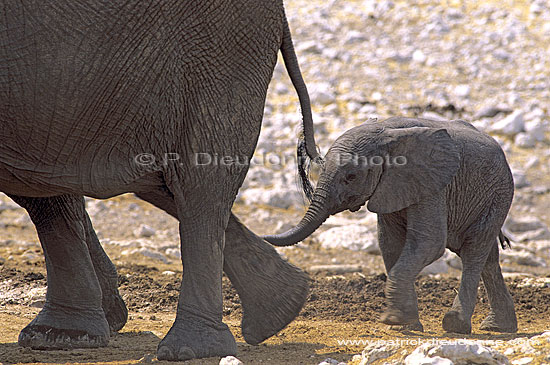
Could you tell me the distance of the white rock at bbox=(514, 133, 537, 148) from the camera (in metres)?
11.9

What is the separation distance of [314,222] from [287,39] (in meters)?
1.21

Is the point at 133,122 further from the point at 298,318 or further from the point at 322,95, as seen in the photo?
the point at 322,95

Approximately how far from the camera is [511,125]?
12.0 meters

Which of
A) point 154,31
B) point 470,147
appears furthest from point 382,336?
point 154,31

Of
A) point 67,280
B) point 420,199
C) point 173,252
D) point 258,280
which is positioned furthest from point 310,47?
point 67,280

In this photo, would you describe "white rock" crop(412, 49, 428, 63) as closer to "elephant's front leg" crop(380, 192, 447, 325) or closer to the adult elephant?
"elephant's front leg" crop(380, 192, 447, 325)

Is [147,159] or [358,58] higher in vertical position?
[358,58]

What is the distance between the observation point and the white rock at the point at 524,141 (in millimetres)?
11859

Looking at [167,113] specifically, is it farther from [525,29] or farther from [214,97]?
[525,29]

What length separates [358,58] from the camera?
14375mm

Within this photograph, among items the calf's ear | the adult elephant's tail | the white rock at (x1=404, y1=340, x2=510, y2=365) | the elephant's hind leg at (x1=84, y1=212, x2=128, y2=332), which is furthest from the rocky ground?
the adult elephant's tail

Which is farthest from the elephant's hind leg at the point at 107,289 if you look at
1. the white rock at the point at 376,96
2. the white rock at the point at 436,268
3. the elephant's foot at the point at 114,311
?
the white rock at the point at 376,96

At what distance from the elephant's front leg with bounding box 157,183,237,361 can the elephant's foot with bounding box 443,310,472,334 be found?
5.22 ft

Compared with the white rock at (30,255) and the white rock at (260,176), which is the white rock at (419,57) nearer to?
the white rock at (260,176)
